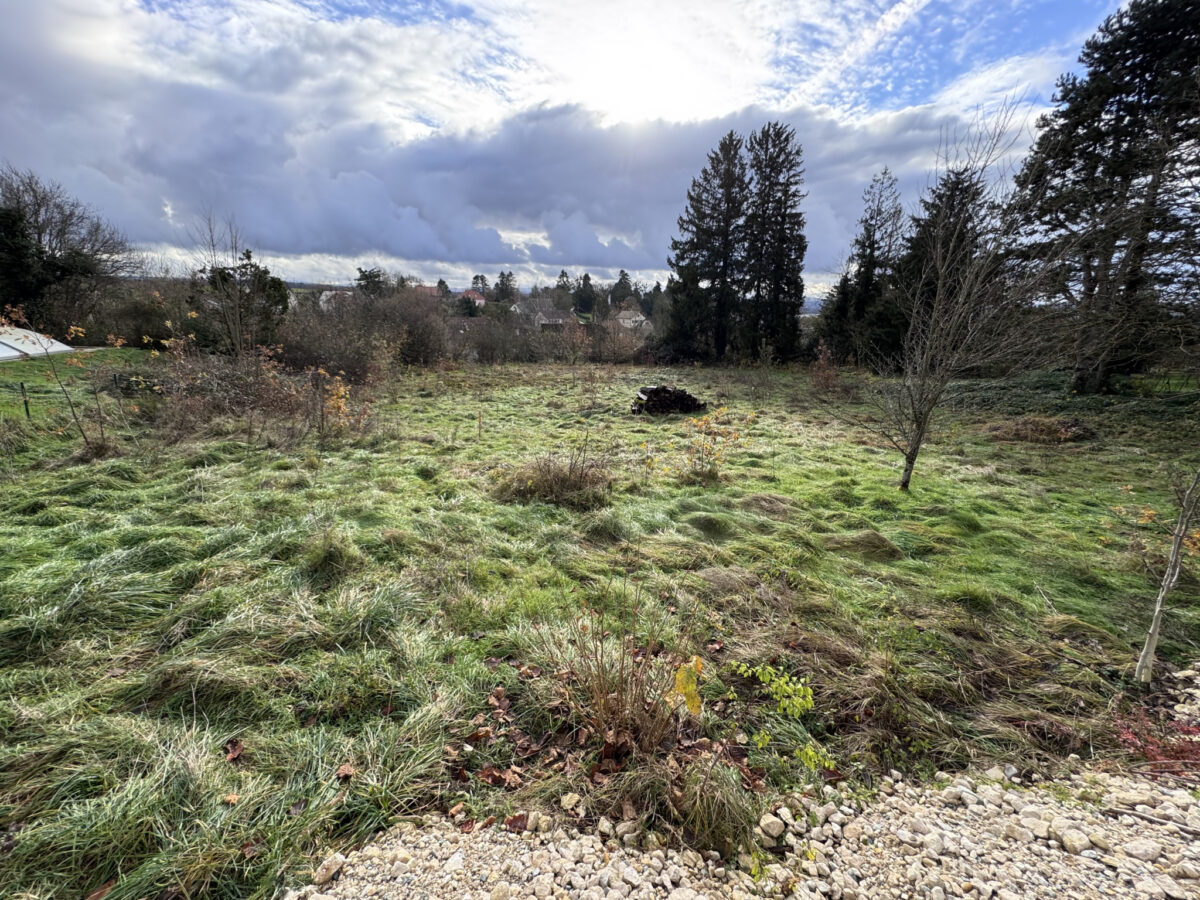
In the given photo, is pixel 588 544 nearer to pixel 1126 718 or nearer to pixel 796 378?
pixel 1126 718

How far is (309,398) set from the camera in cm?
924

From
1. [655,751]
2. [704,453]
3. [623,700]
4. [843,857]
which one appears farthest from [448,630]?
[704,453]

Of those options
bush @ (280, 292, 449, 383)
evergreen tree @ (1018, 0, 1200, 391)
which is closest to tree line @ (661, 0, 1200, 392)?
evergreen tree @ (1018, 0, 1200, 391)

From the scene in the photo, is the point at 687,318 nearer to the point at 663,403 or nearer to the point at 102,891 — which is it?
the point at 663,403

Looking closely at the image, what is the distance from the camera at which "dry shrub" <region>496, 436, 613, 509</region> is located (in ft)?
18.8

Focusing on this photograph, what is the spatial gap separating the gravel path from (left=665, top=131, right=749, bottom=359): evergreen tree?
959 inches

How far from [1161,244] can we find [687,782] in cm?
1487

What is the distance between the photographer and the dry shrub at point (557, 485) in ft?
18.8

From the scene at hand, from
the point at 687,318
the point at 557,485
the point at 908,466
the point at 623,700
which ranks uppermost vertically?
the point at 687,318

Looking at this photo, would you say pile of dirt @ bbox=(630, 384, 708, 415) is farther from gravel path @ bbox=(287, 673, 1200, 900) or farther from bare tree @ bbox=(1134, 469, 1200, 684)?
gravel path @ bbox=(287, 673, 1200, 900)

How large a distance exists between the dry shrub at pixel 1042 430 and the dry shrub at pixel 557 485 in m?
9.57

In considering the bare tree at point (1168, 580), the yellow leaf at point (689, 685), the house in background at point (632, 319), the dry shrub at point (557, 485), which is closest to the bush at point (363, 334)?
the dry shrub at point (557, 485)

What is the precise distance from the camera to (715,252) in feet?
79.0

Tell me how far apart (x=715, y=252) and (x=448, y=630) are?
81.2 ft
